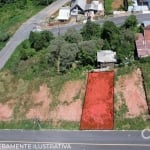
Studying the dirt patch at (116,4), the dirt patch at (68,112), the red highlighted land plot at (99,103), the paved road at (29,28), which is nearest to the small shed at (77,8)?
the paved road at (29,28)

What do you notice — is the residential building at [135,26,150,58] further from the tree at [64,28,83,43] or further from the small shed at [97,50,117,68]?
the tree at [64,28,83,43]

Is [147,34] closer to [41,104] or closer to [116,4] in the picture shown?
[116,4]

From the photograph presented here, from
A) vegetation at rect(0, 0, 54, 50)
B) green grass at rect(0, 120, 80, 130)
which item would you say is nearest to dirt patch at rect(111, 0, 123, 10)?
vegetation at rect(0, 0, 54, 50)

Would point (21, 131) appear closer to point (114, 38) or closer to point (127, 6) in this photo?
point (114, 38)

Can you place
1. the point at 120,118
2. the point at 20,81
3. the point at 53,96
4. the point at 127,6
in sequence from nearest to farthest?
1. the point at 120,118
2. the point at 53,96
3. the point at 20,81
4. the point at 127,6

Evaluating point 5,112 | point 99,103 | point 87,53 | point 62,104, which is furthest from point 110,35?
point 5,112

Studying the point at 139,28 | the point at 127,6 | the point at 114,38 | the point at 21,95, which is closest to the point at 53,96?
the point at 21,95
